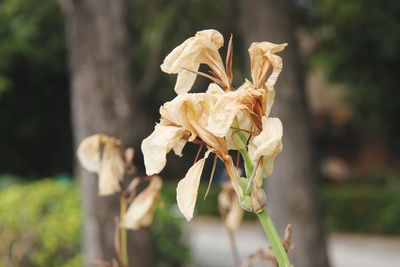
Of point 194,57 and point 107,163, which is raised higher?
point 194,57

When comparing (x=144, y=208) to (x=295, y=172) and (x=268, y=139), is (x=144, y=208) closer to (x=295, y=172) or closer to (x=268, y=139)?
(x=268, y=139)

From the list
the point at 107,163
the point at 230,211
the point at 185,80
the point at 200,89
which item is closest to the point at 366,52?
the point at 200,89

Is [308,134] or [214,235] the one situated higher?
[308,134]

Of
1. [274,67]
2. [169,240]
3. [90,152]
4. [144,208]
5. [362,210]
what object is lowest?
[362,210]

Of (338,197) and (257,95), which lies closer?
(257,95)

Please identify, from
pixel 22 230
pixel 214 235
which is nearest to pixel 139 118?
pixel 22 230

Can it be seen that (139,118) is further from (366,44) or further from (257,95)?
(366,44)

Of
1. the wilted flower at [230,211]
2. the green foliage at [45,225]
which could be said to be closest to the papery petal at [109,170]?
the wilted flower at [230,211]
